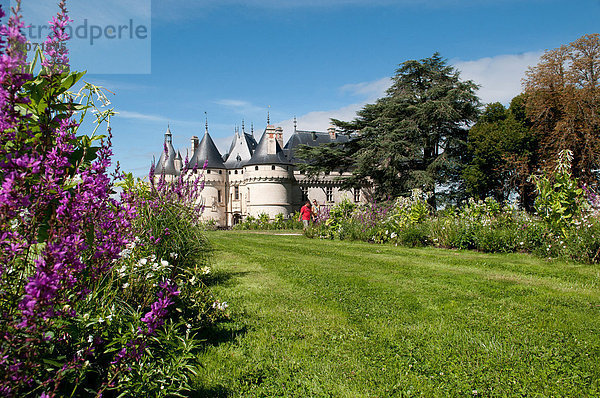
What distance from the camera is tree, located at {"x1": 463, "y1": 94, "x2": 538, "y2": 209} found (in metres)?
25.7

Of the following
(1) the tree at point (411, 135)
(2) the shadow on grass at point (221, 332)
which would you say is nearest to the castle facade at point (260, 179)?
(1) the tree at point (411, 135)

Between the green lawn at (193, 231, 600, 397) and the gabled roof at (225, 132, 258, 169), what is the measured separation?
3640 centimetres

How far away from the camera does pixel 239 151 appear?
4341 centimetres

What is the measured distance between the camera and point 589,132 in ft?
75.5

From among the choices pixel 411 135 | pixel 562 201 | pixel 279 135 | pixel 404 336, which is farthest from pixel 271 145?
pixel 404 336

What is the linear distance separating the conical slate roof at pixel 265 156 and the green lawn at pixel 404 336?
3187 centimetres

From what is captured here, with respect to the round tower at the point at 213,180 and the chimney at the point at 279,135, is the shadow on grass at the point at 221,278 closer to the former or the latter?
the round tower at the point at 213,180

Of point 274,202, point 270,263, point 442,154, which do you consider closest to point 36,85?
point 270,263

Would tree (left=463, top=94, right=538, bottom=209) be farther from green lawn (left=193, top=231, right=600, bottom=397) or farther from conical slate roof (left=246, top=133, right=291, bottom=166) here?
green lawn (left=193, top=231, right=600, bottom=397)

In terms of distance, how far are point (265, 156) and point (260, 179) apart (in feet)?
7.29

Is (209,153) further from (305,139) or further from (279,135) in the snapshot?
(305,139)

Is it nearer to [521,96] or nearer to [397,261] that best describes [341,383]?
[397,261]

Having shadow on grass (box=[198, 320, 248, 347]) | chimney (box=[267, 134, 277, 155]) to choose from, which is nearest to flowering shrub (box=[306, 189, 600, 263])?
shadow on grass (box=[198, 320, 248, 347])

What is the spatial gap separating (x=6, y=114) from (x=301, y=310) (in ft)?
11.8
